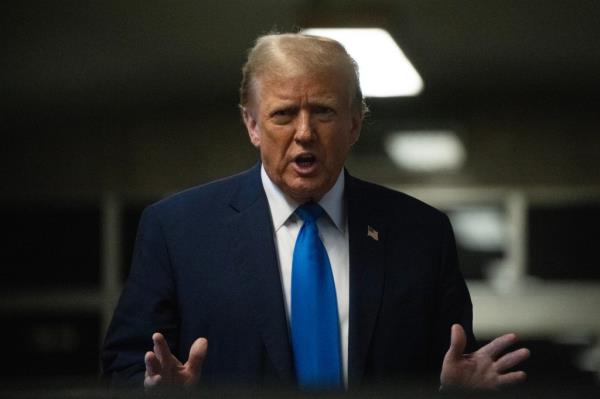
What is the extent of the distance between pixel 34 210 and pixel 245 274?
22.2ft

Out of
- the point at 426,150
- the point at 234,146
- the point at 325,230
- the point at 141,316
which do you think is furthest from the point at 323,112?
the point at 234,146

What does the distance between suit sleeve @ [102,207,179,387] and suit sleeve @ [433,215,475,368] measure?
0.24m

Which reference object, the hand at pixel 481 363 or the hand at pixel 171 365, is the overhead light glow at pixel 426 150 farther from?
the hand at pixel 171 365

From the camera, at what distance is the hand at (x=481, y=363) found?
868mm

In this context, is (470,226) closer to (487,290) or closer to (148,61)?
(487,290)

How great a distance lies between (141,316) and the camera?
96 cm

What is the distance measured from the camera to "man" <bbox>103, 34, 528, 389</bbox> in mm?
934

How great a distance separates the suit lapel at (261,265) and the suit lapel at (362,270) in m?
0.06

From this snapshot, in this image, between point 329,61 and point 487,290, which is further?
point 487,290

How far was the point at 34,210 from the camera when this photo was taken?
752 centimetres

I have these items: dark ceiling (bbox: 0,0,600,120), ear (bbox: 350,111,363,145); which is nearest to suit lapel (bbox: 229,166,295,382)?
ear (bbox: 350,111,363,145)

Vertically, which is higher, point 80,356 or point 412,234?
point 412,234

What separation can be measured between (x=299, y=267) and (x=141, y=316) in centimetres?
14

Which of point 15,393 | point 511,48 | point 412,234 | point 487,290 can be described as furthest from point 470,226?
point 15,393
